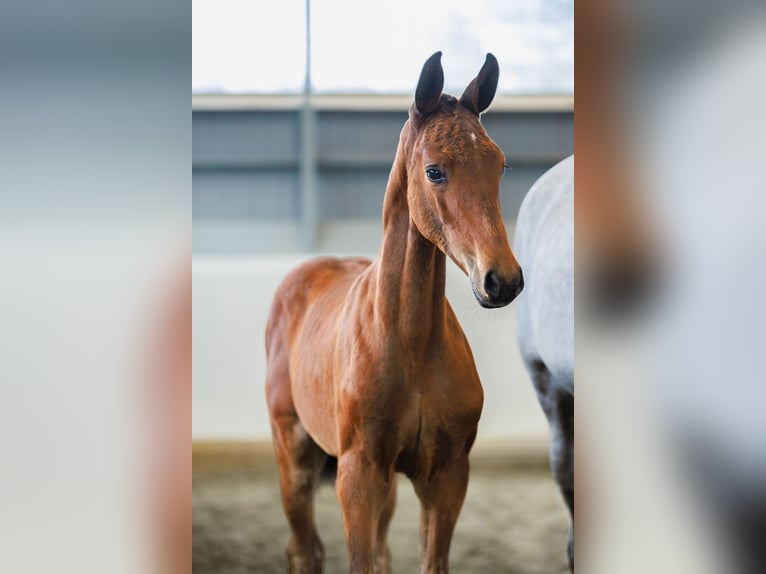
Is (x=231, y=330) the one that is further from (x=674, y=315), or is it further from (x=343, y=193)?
(x=674, y=315)

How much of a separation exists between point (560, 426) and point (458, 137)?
1.51ft

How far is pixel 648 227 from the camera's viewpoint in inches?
28.4

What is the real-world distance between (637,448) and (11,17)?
0.78 m

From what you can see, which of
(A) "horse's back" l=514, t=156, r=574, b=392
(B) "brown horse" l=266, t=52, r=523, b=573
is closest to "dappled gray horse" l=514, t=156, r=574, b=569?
(A) "horse's back" l=514, t=156, r=574, b=392

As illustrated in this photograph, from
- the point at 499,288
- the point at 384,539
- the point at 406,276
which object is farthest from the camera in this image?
the point at 384,539

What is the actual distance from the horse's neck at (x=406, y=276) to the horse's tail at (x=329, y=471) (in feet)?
0.72

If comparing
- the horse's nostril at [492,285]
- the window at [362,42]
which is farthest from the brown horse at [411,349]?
the window at [362,42]

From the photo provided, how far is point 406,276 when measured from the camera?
0.90 metres

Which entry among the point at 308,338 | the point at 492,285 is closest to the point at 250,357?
the point at 308,338

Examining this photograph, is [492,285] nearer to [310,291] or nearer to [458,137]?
[458,137]

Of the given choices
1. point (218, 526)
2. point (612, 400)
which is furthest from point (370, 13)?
point (218, 526)

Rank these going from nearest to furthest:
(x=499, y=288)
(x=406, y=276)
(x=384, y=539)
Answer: (x=499, y=288) → (x=406, y=276) → (x=384, y=539)

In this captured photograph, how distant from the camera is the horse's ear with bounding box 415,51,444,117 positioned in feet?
2.72

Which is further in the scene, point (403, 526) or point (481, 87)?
point (403, 526)
